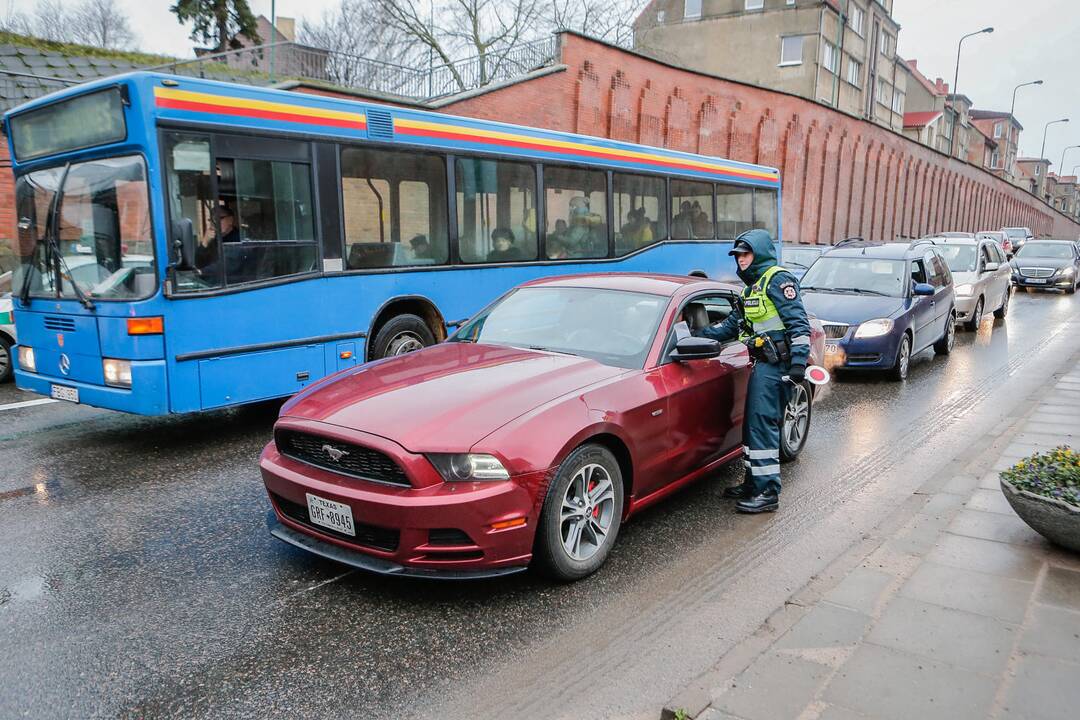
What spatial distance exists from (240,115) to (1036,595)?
22.0ft

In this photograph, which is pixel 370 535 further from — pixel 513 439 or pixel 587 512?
pixel 587 512

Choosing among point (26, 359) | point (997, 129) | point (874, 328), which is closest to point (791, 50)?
point (874, 328)

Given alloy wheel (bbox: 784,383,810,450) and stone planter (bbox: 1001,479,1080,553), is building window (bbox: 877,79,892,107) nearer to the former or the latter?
alloy wheel (bbox: 784,383,810,450)

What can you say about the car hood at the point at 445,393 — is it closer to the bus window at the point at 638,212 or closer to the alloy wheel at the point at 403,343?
the alloy wheel at the point at 403,343

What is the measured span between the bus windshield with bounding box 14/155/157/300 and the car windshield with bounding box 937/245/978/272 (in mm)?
14520

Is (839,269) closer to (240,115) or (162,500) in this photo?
(240,115)

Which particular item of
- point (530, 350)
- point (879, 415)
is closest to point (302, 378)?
point (530, 350)

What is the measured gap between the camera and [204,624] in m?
3.76

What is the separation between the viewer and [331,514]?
3.93m

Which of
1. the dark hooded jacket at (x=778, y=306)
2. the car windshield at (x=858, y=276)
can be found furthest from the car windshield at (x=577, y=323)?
the car windshield at (x=858, y=276)

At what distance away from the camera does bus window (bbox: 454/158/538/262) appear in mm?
9234

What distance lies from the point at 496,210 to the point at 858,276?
5.37 m

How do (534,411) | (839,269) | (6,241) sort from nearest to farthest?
(534,411), (839,269), (6,241)

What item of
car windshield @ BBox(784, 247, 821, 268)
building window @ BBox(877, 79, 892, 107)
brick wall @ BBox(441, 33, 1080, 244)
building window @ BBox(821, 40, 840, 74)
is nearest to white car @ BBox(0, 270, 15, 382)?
brick wall @ BBox(441, 33, 1080, 244)
